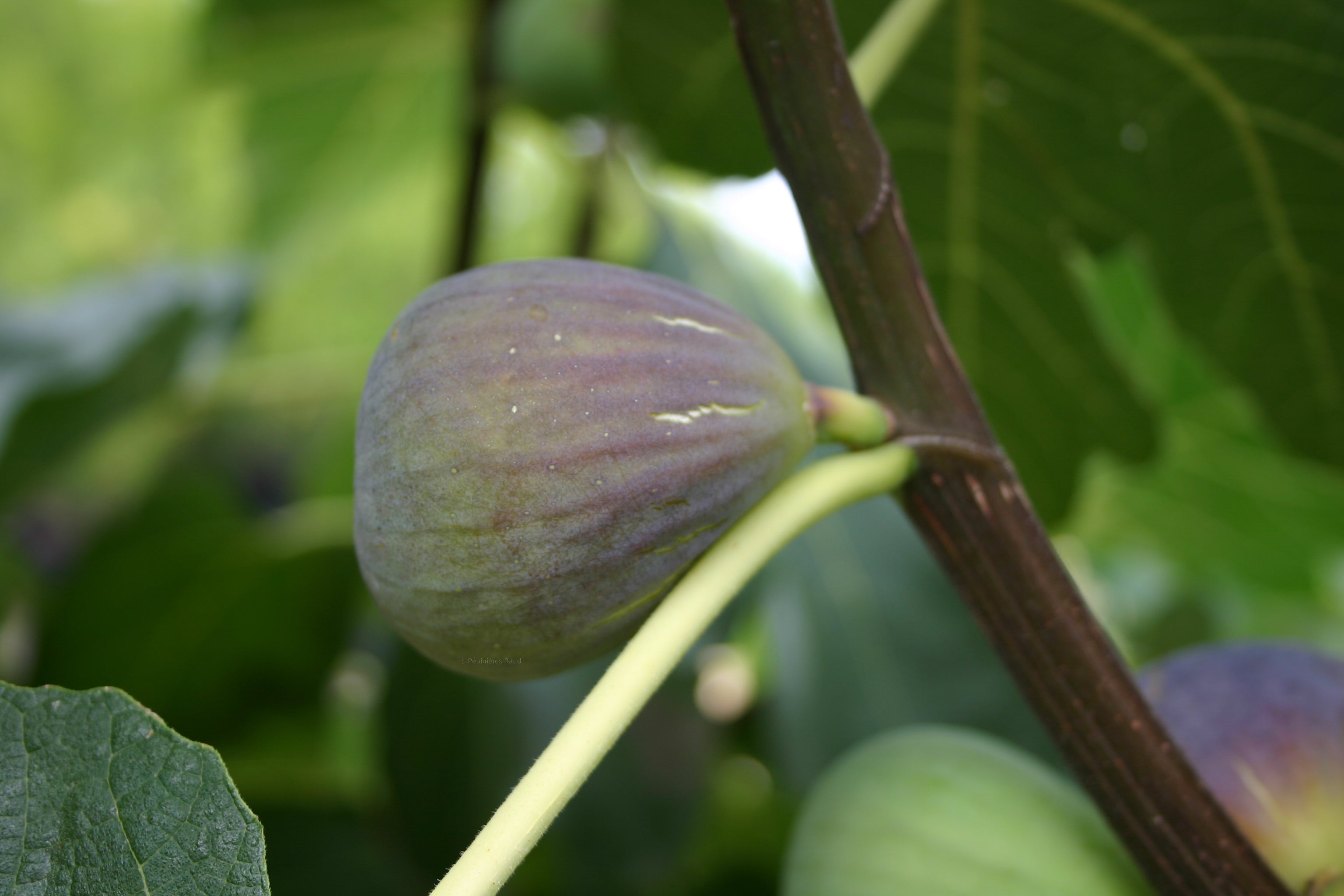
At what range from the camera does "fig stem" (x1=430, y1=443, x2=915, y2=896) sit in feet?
1.42

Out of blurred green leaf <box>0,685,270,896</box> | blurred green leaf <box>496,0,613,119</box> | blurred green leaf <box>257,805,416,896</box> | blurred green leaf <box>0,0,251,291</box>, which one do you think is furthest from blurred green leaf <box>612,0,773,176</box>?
blurred green leaf <box>0,0,251,291</box>

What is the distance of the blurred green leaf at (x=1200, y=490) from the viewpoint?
1352 millimetres

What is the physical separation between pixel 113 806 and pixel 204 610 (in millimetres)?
1098

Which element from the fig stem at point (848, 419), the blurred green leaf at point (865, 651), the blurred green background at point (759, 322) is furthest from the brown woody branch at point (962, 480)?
the blurred green leaf at point (865, 651)

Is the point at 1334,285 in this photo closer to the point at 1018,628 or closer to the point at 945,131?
the point at 945,131

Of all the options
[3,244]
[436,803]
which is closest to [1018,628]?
[436,803]

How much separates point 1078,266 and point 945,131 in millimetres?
457

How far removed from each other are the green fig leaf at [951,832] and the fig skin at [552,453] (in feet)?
0.74

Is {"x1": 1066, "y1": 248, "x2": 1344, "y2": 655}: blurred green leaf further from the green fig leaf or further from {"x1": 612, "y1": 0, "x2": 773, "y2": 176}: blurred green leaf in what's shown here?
the green fig leaf

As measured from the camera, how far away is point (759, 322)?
1666mm

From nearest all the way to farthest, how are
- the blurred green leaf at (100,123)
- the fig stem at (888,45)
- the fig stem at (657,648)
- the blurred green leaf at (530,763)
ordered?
the fig stem at (657,648) < the fig stem at (888,45) < the blurred green leaf at (530,763) < the blurred green leaf at (100,123)

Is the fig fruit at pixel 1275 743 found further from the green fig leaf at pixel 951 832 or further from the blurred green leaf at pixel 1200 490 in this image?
the blurred green leaf at pixel 1200 490

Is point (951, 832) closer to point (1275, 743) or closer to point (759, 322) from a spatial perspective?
point (1275, 743)

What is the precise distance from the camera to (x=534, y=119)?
159 centimetres
